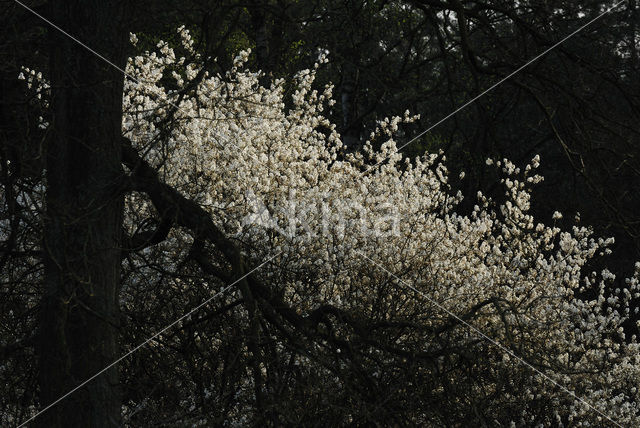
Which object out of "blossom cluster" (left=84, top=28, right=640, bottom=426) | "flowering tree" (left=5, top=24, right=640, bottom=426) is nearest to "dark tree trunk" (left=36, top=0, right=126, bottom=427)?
"flowering tree" (left=5, top=24, right=640, bottom=426)

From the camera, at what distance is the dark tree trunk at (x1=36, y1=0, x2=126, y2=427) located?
12.5 feet

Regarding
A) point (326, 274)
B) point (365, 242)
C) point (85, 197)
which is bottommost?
point (85, 197)

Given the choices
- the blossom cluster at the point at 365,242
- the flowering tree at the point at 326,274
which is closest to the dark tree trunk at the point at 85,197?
the flowering tree at the point at 326,274

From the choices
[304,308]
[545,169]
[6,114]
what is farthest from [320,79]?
[6,114]

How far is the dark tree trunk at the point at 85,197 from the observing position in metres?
3.80

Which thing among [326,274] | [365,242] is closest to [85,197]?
[326,274]

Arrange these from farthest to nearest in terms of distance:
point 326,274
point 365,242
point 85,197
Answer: point 365,242 → point 326,274 → point 85,197

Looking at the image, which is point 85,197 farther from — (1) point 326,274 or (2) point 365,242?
(2) point 365,242

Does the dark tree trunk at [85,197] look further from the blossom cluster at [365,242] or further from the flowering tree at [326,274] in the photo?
the blossom cluster at [365,242]

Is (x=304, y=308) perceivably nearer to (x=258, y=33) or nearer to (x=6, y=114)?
(x=6, y=114)

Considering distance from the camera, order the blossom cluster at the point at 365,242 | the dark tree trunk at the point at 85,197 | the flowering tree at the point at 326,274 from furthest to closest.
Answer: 1. the blossom cluster at the point at 365,242
2. the flowering tree at the point at 326,274
3. the dark tree trunk at the point at 85,197

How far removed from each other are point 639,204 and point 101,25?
1457cm

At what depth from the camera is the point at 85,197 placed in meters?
3.88

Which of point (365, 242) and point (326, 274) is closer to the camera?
point (326, 274)
